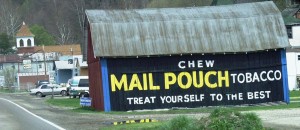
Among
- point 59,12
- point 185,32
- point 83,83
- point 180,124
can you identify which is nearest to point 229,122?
point 180,124

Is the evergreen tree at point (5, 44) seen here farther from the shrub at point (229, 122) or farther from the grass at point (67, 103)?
the shrub at point (229, 122)

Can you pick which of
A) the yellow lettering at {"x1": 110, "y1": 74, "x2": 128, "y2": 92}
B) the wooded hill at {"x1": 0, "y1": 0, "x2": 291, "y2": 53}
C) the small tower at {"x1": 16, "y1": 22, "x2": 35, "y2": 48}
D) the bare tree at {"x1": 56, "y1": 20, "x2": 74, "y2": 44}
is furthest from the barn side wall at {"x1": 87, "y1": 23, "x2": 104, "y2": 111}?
the small tower at {"x1": 16, "y1": 22, "x2": 35, "y2": 48}

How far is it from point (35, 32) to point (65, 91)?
226ft

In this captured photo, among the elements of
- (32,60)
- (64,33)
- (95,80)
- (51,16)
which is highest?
(51,16)

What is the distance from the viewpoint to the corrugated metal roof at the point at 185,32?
130 feet

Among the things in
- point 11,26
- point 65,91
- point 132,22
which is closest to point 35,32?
point 11,26

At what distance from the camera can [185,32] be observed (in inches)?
1599

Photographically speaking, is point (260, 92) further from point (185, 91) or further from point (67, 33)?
point (67, 33)

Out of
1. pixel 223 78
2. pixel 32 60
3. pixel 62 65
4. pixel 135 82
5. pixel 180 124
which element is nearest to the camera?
pixel 180 124

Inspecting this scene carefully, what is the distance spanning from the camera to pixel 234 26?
1610 inches

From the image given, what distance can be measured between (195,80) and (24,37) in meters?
101

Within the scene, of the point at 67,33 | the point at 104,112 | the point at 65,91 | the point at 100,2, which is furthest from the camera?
the point at 67,33

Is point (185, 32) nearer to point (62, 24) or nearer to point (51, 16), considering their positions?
point (62, 24)

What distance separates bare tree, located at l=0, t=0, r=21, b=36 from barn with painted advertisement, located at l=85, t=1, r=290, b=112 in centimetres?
10949
